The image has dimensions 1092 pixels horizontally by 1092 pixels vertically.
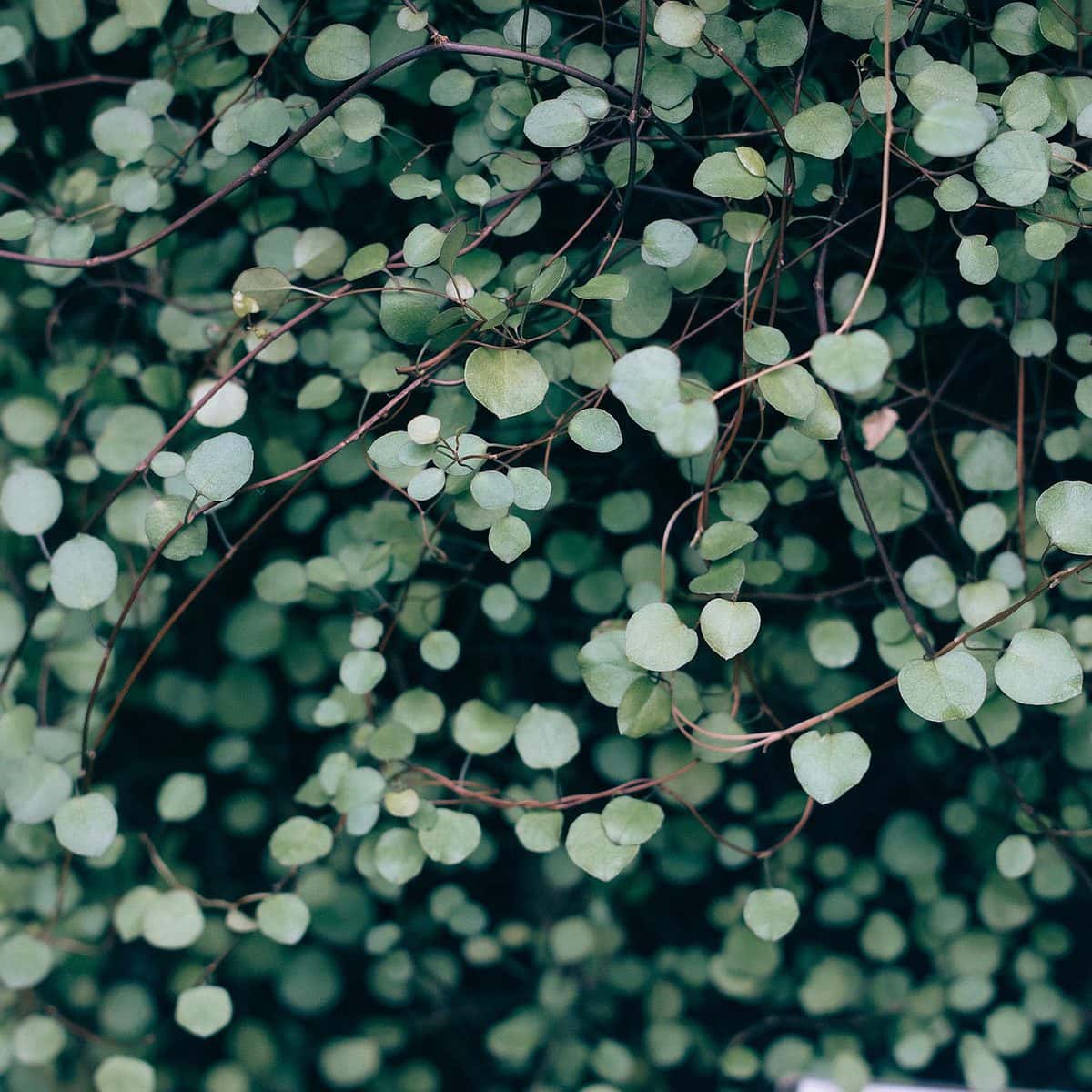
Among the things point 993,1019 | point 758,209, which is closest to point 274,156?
point 758,209

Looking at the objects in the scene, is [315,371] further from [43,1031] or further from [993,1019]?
[993,1019]

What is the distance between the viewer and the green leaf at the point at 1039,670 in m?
0.53

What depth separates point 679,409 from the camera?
0.46 metres

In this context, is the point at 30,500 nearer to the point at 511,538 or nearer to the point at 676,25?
the point at 511,538

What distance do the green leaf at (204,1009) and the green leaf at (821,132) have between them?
728 mm

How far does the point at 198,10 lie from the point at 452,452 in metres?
0.41

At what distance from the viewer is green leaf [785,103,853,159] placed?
54 cm

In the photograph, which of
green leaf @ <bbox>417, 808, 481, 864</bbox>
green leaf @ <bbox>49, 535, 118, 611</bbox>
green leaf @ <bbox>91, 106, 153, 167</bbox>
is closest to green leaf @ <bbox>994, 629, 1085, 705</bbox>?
green leaf @ <bbox>417, 808, 481, 864</bbox>

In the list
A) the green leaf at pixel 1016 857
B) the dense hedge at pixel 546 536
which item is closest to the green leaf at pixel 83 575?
the dense hedge at pixel 546 536

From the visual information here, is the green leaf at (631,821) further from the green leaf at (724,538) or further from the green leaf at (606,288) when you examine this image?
the green leaf at (606,288)

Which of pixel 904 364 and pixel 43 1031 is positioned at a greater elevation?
pixel 904 364

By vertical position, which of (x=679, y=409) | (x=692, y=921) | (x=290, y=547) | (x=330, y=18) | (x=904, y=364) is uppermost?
(x=330, y=18)

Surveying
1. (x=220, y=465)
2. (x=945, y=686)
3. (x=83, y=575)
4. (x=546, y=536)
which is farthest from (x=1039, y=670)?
(x=83, y=575)

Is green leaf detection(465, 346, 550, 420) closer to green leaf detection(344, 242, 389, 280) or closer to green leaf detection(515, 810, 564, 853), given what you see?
green leaf detection(344, 242, 389, 280)
